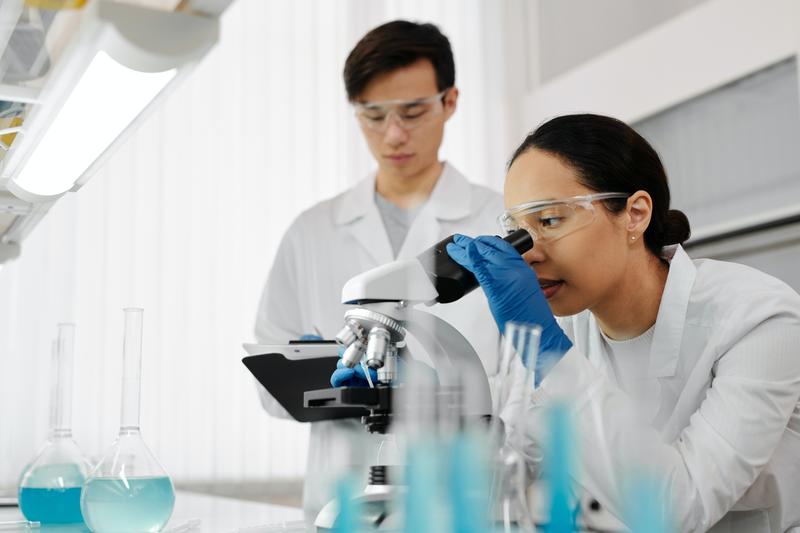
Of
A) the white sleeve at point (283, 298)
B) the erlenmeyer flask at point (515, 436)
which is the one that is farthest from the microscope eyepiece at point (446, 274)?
the white sleeve at point (283, 298)

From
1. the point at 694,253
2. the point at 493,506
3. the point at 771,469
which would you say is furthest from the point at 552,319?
the point at 694,253

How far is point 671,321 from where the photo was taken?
1.40 metres

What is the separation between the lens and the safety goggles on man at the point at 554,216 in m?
1.35

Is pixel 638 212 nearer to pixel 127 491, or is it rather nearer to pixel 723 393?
pixel 723 393

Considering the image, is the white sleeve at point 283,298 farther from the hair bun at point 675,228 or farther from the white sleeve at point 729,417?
the white sleeve at point 729,417

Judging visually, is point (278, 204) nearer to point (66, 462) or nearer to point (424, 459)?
point (66, 462)

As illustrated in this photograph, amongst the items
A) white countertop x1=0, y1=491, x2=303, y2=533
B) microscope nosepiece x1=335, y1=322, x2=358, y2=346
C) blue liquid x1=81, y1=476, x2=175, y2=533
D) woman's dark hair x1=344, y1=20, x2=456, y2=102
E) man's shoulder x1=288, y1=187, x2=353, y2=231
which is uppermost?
woman's dark hair x1=344, y1=20, x2=456, y2=102

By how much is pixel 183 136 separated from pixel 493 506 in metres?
2.92

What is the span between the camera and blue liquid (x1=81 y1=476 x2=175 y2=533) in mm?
1113

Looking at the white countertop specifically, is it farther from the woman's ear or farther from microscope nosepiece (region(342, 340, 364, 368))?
the woman's ear

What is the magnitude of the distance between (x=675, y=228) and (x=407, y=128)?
0.76 meters

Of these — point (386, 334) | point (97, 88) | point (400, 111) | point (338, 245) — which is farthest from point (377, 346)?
point (338, 245)

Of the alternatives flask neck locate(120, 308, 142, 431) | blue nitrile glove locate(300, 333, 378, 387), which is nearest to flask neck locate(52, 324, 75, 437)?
flask neck locate(120, 308, 142, 431)

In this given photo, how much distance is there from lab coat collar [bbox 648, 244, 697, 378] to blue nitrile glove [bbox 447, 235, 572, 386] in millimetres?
292
